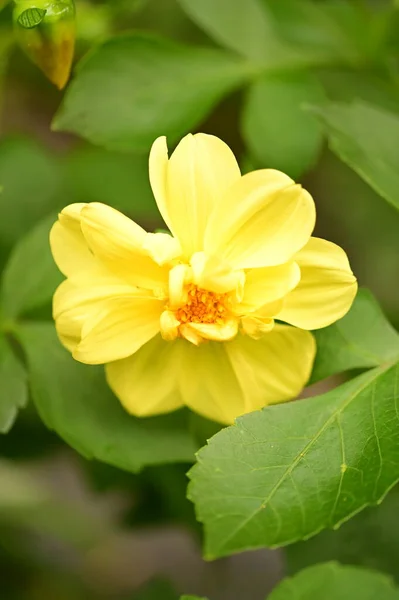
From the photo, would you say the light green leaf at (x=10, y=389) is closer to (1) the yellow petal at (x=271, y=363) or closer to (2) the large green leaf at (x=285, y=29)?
(1) the yellow petal at (x=271, y=363)

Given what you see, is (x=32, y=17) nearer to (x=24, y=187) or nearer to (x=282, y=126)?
(x=282, y=126)

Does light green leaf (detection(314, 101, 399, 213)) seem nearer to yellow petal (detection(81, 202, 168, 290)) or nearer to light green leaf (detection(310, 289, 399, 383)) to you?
light green leaf (detection(310, 289, 399, 383))

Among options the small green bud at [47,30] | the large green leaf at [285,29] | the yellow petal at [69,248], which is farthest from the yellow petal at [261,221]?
the large green leaf at [285,29]

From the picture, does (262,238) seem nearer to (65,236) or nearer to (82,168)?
(65,236)

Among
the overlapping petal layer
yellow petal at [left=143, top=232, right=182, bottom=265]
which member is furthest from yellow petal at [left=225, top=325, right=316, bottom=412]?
yellow petal at [left=143, top=232, right=182, bottom=265]

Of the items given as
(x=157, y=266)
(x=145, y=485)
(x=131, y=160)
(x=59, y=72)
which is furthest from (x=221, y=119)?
(x=157, y=266)

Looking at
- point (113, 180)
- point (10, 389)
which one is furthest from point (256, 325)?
point (113, 180)
